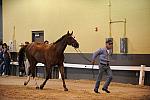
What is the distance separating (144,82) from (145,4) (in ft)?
8.45

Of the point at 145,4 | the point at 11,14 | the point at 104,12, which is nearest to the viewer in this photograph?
the point at 145,4

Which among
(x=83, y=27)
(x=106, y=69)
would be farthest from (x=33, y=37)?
(x=106, y=69)

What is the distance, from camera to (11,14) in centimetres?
1645

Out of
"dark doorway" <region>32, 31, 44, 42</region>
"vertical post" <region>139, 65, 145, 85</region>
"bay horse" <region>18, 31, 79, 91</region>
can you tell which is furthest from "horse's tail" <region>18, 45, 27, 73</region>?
"vertical post" <region>139, 65, 145, 85</region>

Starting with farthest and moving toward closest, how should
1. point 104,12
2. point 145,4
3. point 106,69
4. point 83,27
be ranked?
point 83,27 < point 104,12 < point 145,4 < point 106,69

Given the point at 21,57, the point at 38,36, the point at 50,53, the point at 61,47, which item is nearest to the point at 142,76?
the point at 61,47

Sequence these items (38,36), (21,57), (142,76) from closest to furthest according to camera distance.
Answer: (142,76)
(21,57)
(38,36)

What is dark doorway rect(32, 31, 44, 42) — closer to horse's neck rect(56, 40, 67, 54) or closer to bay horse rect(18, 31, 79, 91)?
bay horse rect(18, 31, 79, 91)

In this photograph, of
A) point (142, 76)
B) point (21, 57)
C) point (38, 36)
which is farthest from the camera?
point (38, 36)

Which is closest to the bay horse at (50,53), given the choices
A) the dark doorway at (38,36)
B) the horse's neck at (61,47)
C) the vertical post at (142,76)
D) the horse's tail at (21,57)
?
the horse's neck at (61,47)

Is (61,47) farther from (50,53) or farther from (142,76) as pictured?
(142,76)

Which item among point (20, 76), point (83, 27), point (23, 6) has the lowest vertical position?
point (20, 76)

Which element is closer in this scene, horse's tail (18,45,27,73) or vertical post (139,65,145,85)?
vertical post (139,65,145,85)

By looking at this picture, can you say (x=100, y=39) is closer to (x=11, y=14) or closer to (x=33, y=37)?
(x=33, y=37)
